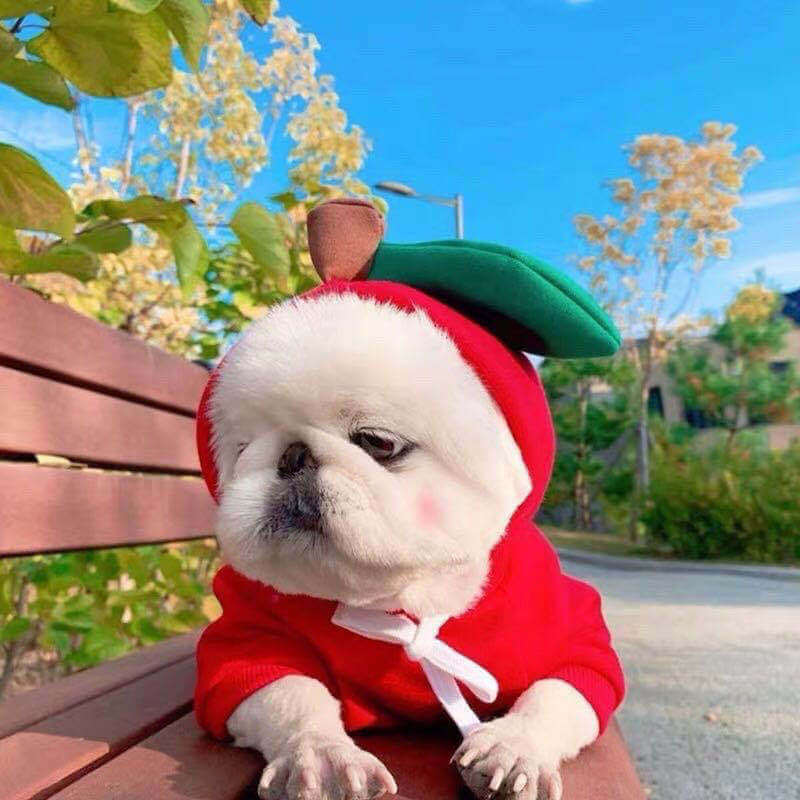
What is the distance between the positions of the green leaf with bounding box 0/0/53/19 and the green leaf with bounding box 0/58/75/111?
13 cm

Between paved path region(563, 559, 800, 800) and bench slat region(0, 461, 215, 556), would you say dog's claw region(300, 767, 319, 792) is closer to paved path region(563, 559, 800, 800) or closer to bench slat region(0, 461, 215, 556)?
bench slat region(0, 461, 215, 556)

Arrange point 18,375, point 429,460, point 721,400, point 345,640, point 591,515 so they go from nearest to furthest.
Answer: point 429,460 → point 345,640 → point 18,375 → point 721,400 → point 591,515

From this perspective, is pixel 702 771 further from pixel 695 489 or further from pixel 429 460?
pixel 695 489

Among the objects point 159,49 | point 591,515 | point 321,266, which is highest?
point 159,49

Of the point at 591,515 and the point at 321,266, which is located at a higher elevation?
the point at 321,266

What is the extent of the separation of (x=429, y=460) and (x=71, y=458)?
1141 mm

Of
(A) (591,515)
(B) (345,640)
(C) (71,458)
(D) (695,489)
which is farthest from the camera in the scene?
(A) (591,515)

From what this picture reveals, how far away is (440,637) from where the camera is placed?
1182 millimetres

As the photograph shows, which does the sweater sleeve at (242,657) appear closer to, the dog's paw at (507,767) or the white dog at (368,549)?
the white dog at (368,549)

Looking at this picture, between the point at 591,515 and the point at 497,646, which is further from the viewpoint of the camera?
the point at 591,515

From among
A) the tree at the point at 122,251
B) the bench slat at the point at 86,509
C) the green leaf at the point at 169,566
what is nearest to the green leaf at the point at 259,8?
the tree at the point at 122,251

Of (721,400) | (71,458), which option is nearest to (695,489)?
(721,400)

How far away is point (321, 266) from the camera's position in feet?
4.52

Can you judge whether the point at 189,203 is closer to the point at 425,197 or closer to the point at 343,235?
the point at 343,235
